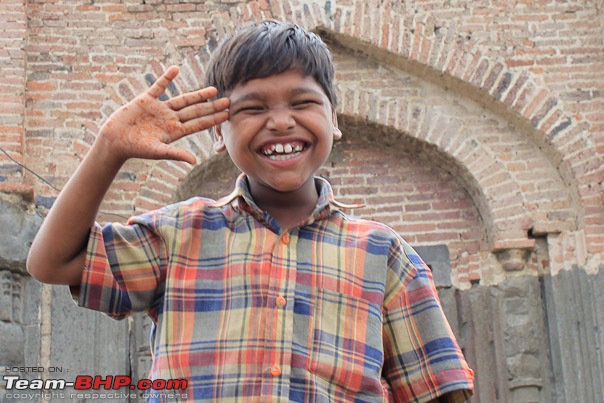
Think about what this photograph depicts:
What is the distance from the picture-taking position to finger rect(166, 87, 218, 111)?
2.15 meters

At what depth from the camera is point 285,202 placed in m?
2.35

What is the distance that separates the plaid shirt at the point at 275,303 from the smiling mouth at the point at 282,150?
12 cm

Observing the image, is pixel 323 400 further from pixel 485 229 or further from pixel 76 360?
pixel 485 229

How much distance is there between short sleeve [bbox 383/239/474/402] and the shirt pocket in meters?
0.11

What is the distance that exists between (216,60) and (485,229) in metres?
5.16

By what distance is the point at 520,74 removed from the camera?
23.7ft

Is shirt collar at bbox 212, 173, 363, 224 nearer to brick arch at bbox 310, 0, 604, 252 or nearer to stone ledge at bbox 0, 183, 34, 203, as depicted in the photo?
stone ledge at bbox 0, 183, 34, 203

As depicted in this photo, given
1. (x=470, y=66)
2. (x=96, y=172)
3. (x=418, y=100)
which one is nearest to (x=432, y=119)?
(x=418, y=100)

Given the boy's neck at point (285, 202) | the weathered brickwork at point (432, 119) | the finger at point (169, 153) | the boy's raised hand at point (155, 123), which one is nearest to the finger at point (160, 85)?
the boy's raised hand at point (155, 123)

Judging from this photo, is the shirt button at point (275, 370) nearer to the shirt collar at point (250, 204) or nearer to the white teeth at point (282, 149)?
the shirt collar at point (250, 204)

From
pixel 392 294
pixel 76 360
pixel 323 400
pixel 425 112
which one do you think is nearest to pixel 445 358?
pixel 392 294

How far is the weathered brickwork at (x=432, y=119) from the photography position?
689 cm

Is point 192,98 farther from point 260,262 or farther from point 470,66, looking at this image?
point 470,66

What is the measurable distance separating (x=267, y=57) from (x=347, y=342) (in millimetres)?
669
